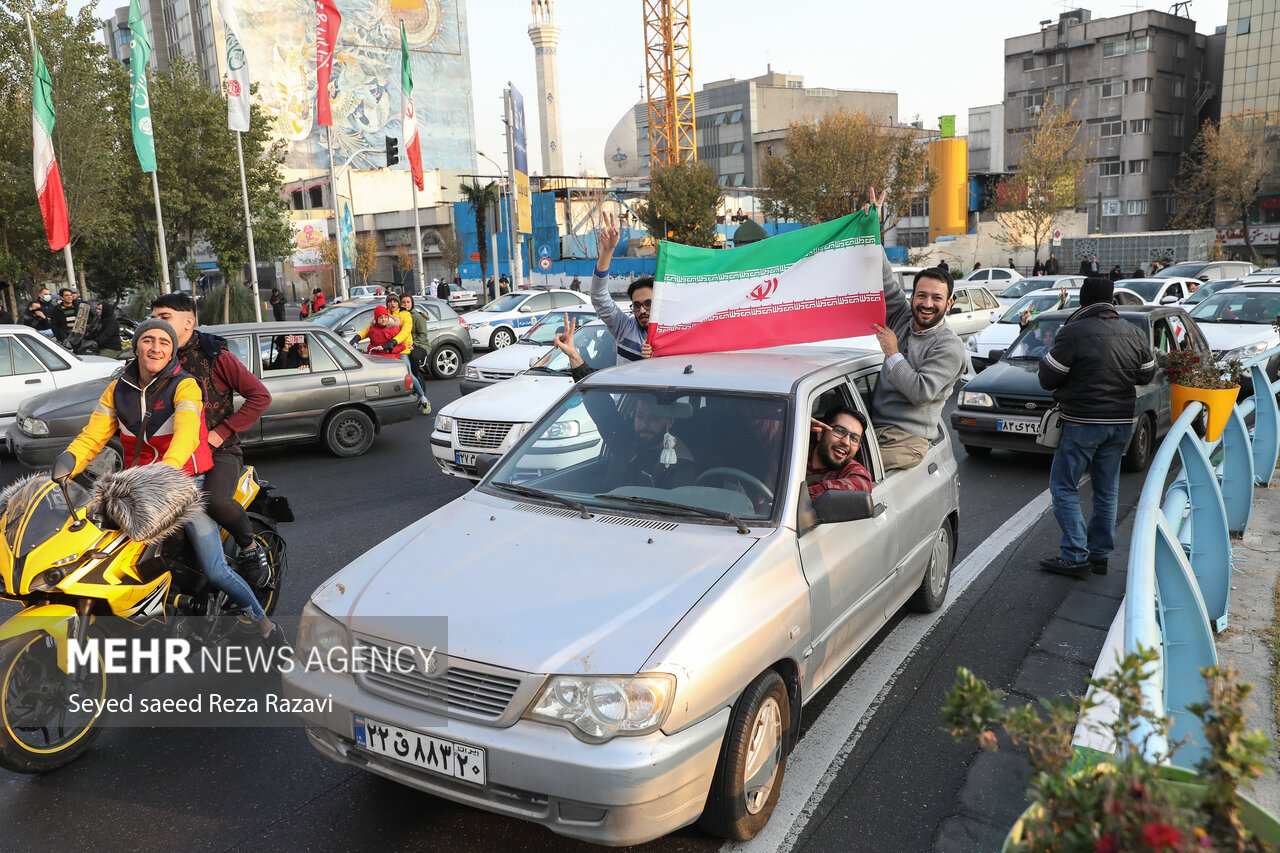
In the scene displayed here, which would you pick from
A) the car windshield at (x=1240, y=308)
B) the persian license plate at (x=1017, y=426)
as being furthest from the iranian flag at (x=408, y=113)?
the persian license plate at (x=1017, y=426)

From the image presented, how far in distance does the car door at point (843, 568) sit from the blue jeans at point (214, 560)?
2.68m

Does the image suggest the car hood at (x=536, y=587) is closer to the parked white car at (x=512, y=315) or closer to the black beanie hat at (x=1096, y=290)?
the black beanie hat at (x=1096, y=290)

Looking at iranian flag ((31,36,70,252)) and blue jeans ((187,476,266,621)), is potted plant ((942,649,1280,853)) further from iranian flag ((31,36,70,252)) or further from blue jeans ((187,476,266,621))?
iranian flag ((31,36,70,252))

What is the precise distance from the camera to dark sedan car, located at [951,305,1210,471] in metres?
9.07

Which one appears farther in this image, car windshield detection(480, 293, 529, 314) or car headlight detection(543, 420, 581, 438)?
car windshield detection(480, 293, 529, 314)

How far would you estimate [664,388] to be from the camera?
4.30 meters

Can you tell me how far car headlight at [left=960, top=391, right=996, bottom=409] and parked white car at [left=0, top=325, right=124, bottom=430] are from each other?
384 inches

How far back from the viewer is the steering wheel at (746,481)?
372 centimetres

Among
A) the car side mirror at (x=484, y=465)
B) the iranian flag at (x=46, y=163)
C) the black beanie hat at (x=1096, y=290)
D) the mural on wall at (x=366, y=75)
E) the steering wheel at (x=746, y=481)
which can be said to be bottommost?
the car side mirror at (x=484, y=465)

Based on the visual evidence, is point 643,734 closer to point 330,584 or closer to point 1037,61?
point 330,584

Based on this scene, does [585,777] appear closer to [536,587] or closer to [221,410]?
[536,587]

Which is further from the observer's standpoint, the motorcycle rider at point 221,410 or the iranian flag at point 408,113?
the iranian flag at point 408,113

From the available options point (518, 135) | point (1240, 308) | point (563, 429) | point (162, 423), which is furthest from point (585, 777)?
point (518, 135)

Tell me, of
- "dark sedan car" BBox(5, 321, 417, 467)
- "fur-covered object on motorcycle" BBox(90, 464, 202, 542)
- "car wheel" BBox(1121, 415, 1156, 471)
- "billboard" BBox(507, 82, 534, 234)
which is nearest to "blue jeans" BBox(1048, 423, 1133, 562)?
"car wheel" BBox(1121, 415, 1156, 471)
